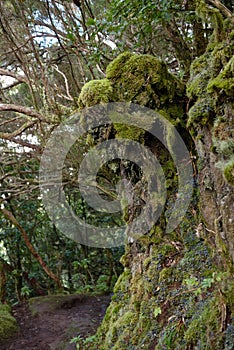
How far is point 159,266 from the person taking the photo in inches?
134

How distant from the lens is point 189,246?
10.5 feet

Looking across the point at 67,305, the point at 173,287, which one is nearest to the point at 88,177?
the point at 67,305

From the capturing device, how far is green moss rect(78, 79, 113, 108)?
11.5 ft

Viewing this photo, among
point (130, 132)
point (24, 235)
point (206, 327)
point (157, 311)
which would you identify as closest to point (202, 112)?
point (130, 132)

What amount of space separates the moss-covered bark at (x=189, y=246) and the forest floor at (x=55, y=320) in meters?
1.30

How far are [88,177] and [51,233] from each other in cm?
473

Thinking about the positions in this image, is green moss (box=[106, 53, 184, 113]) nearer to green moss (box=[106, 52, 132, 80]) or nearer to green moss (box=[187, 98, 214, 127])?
green moss (box=[106, 52, 132, 80])

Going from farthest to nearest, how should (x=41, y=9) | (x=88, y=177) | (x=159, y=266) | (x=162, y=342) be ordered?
(x=88, y=177)
(x=41, y=9)
(x=159, y=266)
(x=162, y=342)

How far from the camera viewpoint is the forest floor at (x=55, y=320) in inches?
203

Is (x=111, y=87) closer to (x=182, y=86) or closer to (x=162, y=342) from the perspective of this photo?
(x=182, y=86)

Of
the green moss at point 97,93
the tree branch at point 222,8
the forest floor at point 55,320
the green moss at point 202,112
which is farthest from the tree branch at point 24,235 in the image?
the tree branch at point 222,8

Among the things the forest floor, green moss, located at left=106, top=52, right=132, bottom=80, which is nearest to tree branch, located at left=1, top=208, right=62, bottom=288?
the forest floor

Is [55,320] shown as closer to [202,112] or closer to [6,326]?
[6,326]

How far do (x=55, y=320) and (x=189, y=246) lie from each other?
419 centimetres
